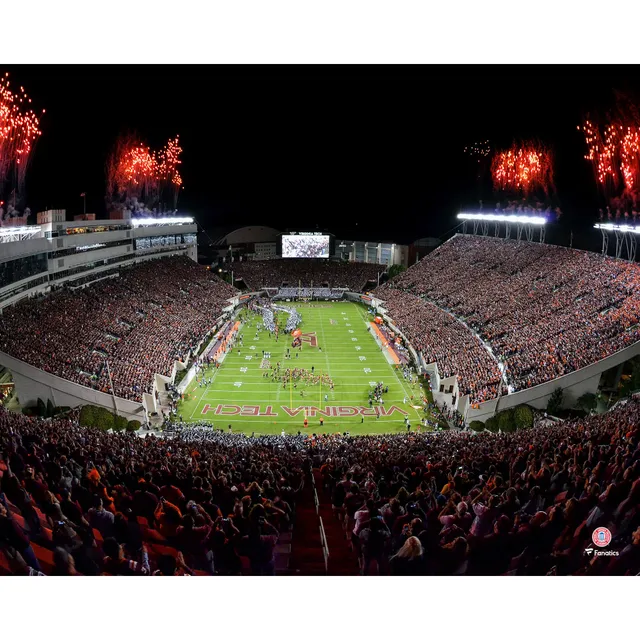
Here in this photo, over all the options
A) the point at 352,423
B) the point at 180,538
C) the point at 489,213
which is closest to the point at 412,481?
the point at 180,538

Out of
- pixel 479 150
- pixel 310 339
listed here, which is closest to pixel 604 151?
pixel 310 339

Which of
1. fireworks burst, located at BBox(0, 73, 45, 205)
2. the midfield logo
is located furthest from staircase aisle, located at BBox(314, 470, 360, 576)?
the midfield logo

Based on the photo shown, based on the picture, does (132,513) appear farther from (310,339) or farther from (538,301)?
(538,301)

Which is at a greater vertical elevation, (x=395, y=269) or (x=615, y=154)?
(x=615, y=154)

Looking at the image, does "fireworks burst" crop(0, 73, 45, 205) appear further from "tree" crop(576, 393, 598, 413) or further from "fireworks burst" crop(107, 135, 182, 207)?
"tree" crop(576, 393, 598, 413)

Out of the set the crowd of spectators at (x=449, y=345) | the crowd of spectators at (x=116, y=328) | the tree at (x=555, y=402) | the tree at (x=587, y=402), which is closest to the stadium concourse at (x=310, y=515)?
the tree at (x=555, y=402)

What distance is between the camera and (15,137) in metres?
25.2

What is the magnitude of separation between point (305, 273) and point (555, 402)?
1745 inches

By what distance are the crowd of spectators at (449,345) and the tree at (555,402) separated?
211 cm

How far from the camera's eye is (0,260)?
2231 cm

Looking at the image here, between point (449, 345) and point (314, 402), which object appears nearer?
point (314, 402)

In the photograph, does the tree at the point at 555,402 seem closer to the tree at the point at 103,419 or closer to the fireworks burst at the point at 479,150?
the tree at the point at 103,419

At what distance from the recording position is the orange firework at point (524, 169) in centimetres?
4262
